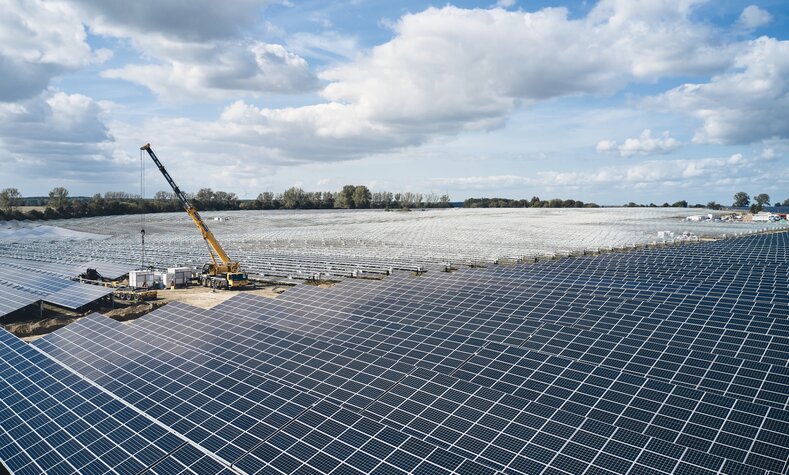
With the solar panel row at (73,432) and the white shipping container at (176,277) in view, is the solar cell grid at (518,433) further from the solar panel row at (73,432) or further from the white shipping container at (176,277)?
the white shipping container at (176,277)

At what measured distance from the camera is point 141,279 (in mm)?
48906

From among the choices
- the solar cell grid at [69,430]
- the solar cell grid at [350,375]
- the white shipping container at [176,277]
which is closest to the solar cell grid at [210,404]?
the solar cell grid at [350,375]

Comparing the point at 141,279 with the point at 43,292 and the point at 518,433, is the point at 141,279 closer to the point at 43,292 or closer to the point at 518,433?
the point at 43,292

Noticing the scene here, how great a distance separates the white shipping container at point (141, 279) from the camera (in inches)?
1921

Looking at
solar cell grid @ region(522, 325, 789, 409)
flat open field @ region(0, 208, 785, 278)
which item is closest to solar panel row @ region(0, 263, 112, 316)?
flat open field @ region(0, 208, 785, 278)

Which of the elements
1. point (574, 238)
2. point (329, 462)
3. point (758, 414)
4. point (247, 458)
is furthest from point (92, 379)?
point (574, 238)

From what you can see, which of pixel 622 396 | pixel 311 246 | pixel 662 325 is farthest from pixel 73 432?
pixel 311 246

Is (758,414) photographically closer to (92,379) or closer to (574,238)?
(92,379)

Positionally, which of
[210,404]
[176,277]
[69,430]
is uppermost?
[176,277]

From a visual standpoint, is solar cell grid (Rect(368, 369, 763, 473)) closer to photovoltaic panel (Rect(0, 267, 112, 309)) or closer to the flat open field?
photovoltaic panel (Rect(0, 267, 112, 309))

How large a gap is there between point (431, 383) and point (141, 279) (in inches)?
1561

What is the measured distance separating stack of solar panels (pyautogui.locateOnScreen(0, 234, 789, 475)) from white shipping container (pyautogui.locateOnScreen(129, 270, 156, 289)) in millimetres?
20086

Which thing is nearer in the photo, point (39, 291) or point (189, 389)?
point (189, 389)

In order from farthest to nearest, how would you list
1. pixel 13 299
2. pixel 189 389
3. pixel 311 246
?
pixel 311 246, pixel 13 299, pixel 189 389
